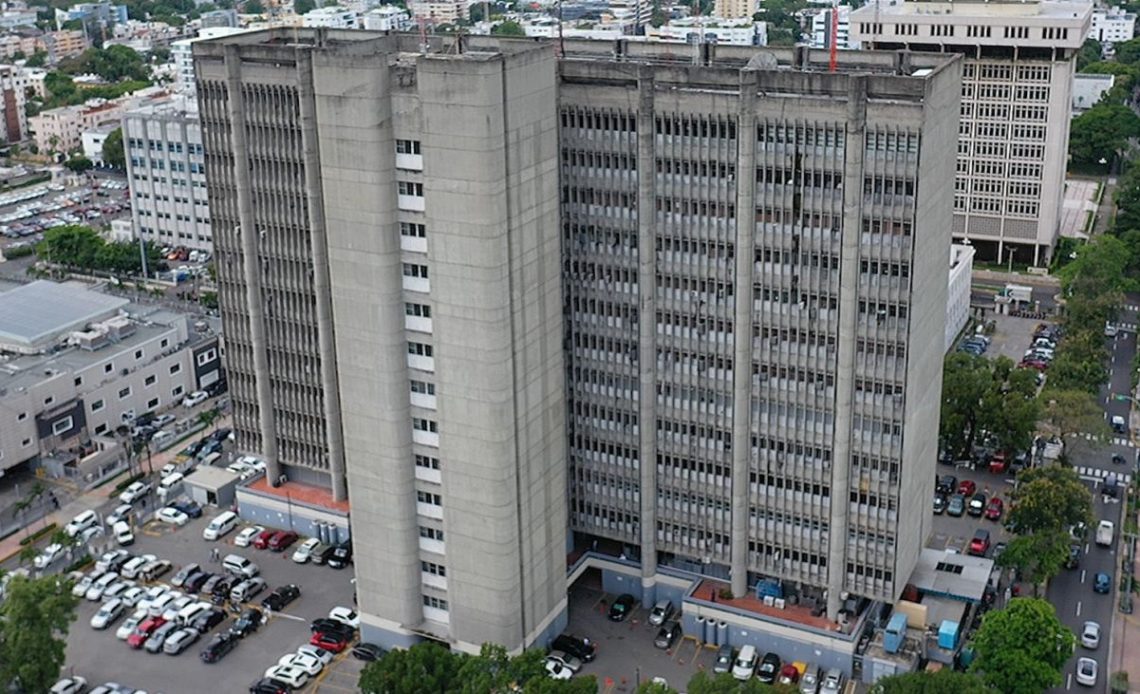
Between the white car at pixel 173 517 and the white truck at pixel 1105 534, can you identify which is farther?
the white car at pixel 173 517

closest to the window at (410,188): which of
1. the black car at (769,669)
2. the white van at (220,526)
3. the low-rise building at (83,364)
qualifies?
the black car at (769,669)

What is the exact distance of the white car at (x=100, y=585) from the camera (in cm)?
13325

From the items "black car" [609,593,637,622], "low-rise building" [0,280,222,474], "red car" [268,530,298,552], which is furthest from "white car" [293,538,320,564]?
"low-rise building" [0,280,222,474]

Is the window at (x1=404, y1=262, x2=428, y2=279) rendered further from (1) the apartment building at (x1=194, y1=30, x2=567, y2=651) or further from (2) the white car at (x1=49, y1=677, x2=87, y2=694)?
(2) the white car at (x1=49, y1=677, x2=87, y2=694)

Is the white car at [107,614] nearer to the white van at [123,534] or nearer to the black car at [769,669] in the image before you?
the white van at [123,534]

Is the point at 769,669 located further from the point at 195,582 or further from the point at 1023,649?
the point at 195,582

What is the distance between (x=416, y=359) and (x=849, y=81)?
43602 millimetres

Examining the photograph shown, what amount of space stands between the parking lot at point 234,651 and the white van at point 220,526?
8.60 feet

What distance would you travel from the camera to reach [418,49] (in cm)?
12962

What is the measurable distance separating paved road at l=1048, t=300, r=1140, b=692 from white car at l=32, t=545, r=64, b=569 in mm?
104957

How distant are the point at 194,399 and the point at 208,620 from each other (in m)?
59.4

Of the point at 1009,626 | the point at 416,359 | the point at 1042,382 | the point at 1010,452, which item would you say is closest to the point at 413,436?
the point at 416,359

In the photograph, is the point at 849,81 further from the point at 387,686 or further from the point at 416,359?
the point at 387,686

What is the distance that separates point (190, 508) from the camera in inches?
5925
